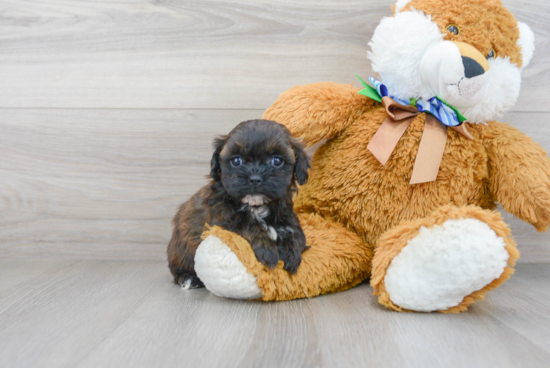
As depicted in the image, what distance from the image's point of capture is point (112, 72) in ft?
5.65

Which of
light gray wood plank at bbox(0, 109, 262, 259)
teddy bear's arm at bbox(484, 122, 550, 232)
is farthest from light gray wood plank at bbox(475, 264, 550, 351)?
light gray wood plank at bbox(0, 109, 262, 259)

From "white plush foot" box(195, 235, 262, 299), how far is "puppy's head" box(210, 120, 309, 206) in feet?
0.47

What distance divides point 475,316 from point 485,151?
54cm

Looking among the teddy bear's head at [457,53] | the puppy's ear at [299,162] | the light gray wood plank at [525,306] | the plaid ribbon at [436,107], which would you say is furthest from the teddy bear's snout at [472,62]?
the light gray wood plank at [525,306]

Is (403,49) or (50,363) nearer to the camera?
(50,363)

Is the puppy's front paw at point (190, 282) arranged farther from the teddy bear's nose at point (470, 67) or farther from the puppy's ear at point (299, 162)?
the teddy bear's nose at point (470, 67)

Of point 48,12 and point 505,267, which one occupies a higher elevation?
point 48,12

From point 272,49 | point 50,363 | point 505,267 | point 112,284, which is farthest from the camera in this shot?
point 272,49

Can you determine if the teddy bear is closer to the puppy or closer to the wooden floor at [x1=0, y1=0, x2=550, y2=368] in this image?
the puppy

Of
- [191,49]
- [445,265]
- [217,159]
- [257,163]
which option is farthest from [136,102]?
[445,265]

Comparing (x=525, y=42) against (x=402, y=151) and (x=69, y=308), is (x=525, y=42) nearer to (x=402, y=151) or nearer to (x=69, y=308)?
(x=402, y=151)

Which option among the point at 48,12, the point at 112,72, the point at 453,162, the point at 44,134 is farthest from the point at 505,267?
the point at 48,12

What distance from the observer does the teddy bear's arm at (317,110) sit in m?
1.34

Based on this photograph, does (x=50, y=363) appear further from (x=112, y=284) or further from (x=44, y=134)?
(x=44, y=134)
